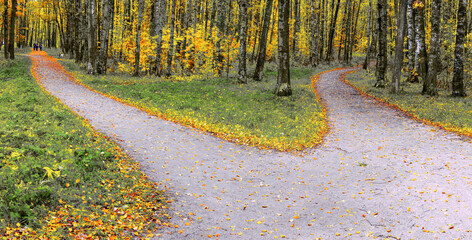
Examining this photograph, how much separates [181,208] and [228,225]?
1.16 m

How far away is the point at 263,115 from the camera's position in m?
14.2

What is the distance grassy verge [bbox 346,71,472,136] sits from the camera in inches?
512

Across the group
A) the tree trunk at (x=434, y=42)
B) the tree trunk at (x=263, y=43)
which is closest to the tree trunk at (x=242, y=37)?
the tree trunk at (x=263, y=43)

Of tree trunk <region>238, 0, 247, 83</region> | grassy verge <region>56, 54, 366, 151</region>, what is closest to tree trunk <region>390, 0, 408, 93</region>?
grassy verge <region>56, 54, 366, 151</region>

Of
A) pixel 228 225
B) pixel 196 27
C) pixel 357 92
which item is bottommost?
pixel 228 225

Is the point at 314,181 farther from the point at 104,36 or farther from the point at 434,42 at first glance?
the point at 104,36

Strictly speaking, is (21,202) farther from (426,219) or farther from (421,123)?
(421,123)

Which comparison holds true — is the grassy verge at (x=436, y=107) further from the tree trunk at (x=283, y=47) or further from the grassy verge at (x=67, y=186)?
the grassy verge at (x=67, y=186)

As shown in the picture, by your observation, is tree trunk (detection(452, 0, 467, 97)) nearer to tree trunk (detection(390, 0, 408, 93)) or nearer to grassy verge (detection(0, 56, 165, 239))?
tree trunk (detection(390, 0, 408, 93))

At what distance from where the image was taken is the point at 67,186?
620 centimetres

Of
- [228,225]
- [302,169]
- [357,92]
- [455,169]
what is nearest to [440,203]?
[455,169]

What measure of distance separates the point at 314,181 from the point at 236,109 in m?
7.15

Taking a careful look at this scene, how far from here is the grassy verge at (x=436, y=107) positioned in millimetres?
13000

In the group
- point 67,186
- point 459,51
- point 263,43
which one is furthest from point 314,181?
point 263,43
